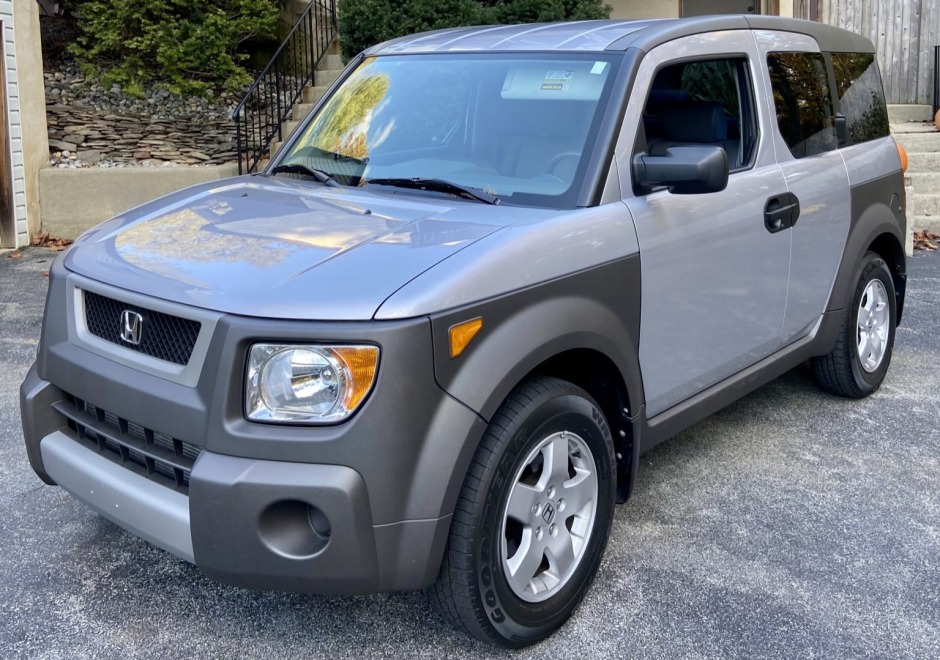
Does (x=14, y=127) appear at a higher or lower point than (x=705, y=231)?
higher

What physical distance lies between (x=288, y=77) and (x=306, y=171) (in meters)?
8.78

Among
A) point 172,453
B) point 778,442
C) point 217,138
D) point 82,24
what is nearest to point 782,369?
point 778,442

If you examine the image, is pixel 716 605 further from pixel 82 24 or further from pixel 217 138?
pixel 82 24

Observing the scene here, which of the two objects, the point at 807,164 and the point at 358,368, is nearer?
the point at 358,368

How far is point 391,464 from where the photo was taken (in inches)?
100

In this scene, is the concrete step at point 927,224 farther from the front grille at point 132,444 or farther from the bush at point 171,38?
the front grille at point 132,444

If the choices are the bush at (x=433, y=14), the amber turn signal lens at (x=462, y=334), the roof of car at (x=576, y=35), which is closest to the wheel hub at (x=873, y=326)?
the roof of car at (x=576, y=35)

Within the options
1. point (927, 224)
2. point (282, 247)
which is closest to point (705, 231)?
point (282, 247)

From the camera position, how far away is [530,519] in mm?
2939

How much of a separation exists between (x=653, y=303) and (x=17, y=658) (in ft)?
7.53

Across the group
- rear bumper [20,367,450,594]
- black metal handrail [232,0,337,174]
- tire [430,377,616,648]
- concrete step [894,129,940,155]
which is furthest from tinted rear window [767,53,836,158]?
black metal handrail [232,0,337,174]

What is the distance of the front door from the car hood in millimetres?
644

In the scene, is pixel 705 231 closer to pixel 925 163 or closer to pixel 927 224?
pixel 927 224

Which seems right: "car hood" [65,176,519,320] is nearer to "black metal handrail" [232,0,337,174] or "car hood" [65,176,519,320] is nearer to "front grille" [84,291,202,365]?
"front grille" [84,291,202,365]
